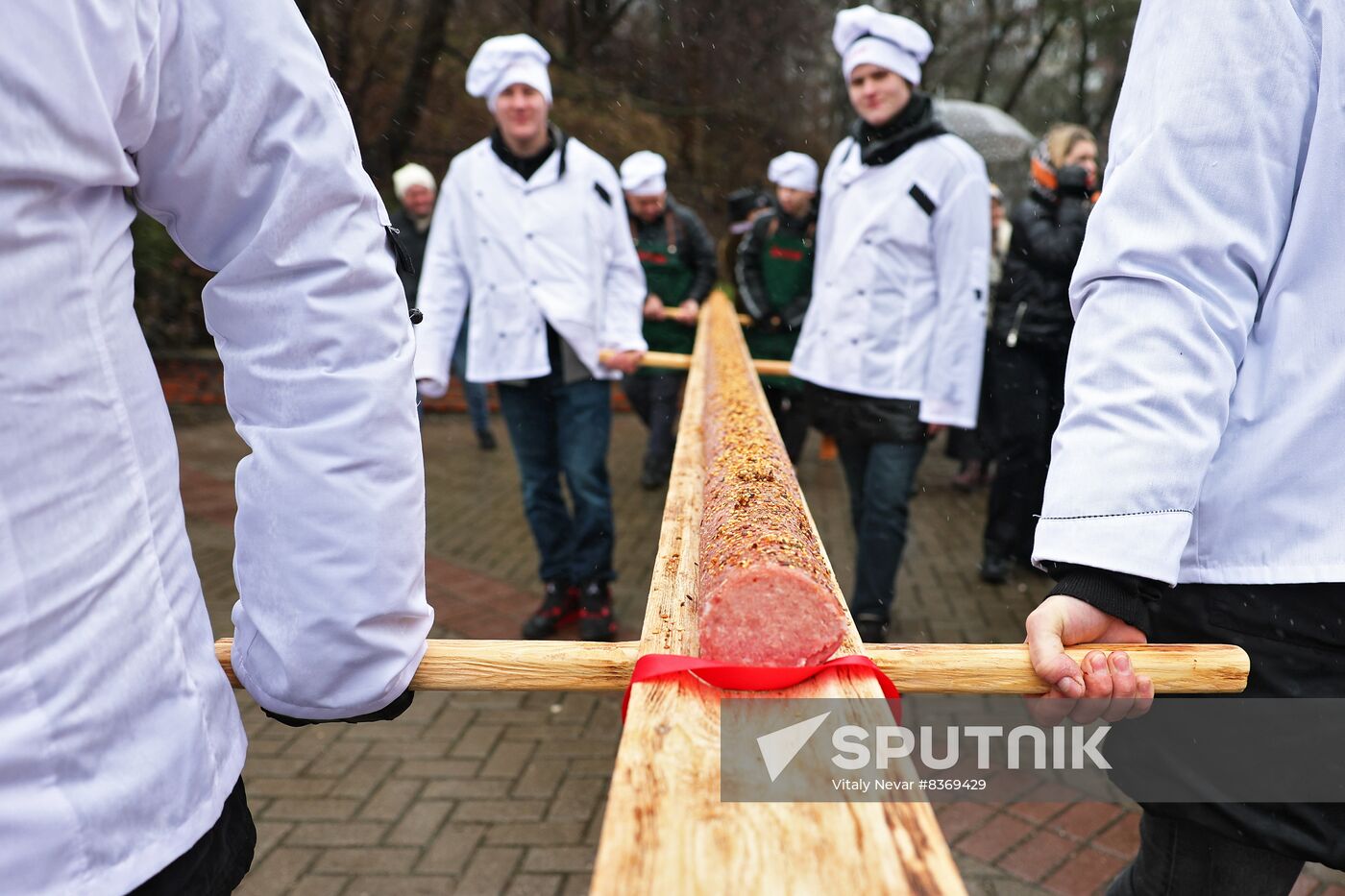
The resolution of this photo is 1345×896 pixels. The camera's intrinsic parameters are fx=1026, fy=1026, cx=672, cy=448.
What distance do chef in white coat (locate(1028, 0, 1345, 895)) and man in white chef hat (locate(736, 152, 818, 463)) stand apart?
4258mm

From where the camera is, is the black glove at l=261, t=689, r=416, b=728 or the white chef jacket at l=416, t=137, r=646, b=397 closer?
the black glove at l=261, t=689, r=416, b=728

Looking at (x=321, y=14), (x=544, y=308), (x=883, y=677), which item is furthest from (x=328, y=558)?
(x=321, y=14)

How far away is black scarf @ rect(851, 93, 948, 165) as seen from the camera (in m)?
3.59

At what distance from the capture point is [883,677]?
1.21 metres

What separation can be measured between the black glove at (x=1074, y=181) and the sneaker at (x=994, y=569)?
170 centimetres

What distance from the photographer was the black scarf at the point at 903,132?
11.8ft

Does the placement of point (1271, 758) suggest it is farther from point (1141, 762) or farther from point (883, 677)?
point (883, 677)

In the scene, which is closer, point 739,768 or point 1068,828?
point 739,768

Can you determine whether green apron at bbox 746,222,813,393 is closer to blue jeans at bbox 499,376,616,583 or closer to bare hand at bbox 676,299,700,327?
bare hand at bbox 676,299,700,327

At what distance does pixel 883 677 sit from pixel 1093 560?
0.98ft

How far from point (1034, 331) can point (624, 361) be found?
6.27 feet

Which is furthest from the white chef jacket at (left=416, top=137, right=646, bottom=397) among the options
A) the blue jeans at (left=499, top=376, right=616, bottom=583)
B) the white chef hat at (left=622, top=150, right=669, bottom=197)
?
the white chef hat at (left=622, top=150, right=669, bottom=197)

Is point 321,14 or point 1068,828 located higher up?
point 321,14

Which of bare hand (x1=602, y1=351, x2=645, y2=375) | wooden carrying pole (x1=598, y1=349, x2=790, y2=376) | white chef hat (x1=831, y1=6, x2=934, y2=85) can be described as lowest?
wooden carrying pole (x1=598, y1=349, x2=790, y2=376)
